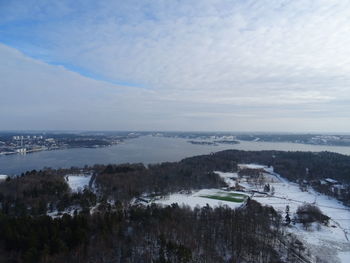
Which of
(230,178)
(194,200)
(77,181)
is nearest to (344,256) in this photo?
(194,200)

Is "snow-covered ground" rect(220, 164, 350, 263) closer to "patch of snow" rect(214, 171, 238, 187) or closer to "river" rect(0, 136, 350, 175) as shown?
"patch of snow" rect(214, 171, 238, 187)

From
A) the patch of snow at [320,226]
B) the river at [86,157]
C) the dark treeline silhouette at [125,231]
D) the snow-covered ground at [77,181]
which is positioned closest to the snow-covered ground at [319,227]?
the patch of snow at [320,226]

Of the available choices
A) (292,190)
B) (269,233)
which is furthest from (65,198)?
(292,190)

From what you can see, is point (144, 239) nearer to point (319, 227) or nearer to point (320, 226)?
point (319, 227)

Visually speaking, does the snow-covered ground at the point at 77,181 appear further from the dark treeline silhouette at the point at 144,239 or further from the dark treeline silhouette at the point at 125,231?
the dark treeline silhouette at the point at 144,239

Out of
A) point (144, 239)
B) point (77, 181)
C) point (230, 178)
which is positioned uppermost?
point (144, 239)
